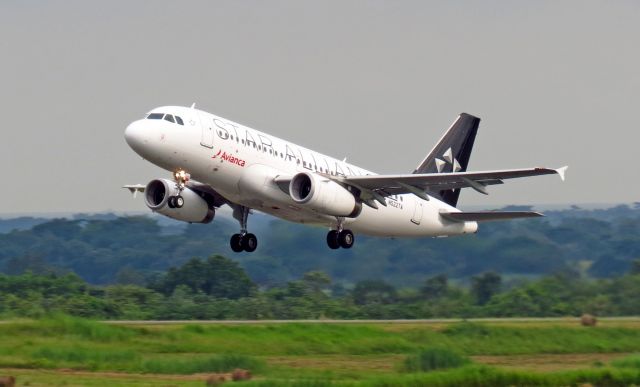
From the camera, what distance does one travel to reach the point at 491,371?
138 feet

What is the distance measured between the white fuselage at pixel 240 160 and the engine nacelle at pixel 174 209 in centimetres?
229

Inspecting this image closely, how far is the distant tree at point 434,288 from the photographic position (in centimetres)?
6334

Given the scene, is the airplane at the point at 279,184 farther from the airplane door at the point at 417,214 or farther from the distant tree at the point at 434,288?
the distant tree at the point at 434,288

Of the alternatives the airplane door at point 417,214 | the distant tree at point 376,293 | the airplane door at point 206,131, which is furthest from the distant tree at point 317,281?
the airplane door at point 206,131

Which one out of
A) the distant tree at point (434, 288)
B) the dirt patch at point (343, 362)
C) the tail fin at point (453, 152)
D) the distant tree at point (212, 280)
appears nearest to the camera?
the dirt patch at point (343, 362)

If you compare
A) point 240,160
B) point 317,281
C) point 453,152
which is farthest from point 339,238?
point 317,281

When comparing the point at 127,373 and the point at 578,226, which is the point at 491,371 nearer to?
the point at 127,373

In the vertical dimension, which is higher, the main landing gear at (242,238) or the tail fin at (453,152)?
the tail fin at (453,152)

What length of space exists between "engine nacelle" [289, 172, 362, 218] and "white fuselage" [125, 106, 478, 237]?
550 mm

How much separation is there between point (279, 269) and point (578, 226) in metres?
Result: 21.5

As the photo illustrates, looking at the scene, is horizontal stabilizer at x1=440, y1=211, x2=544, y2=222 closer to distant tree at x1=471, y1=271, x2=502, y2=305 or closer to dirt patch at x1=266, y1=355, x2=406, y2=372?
dirt patch at x1=266, y1=355, x2=406, y2=372

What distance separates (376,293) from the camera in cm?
6488

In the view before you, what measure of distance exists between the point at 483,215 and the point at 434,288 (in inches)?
478

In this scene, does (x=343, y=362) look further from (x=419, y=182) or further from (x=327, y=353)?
(x=419, y=182)
